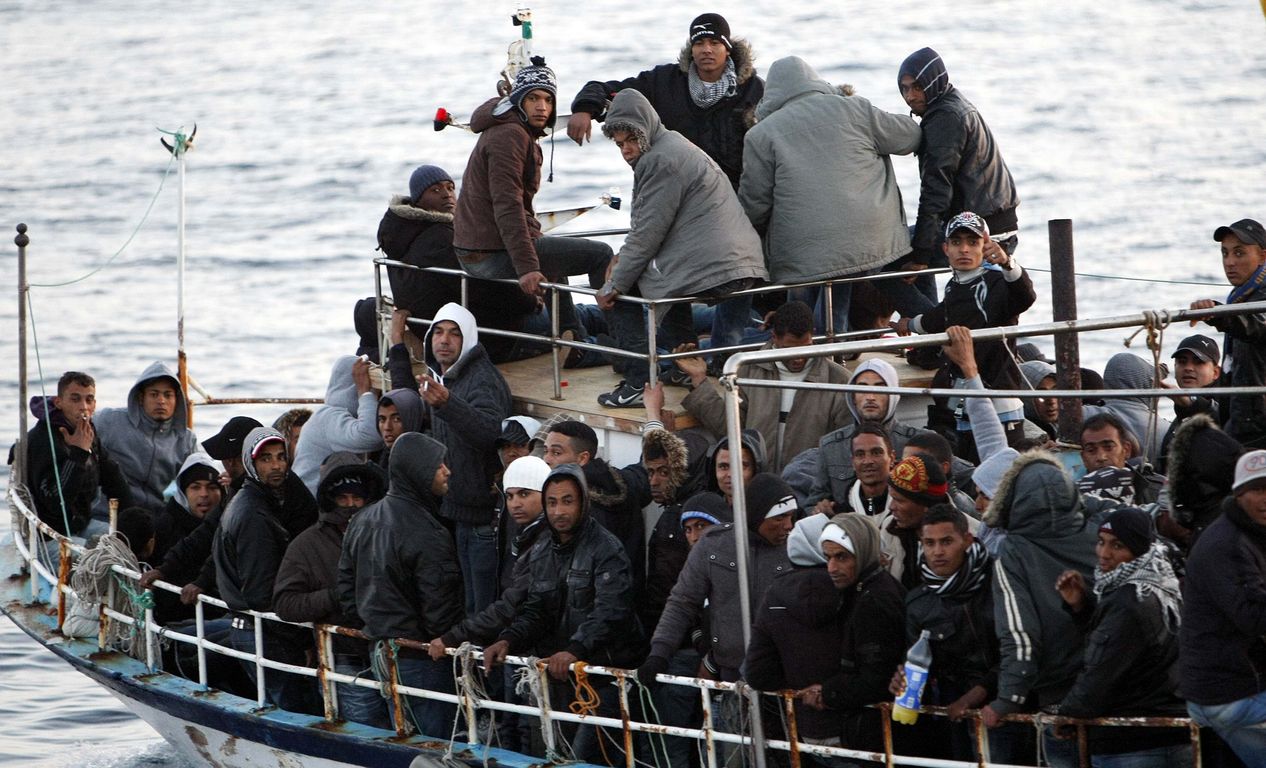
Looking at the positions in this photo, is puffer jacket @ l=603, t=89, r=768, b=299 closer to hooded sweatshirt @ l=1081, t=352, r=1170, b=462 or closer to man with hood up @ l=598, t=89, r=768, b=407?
man with hood up @ l=598, t=89, r=768, b=407

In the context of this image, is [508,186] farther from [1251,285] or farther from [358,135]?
[358,135]

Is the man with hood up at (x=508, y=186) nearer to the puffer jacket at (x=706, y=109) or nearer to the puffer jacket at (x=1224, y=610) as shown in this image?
the puffer jacket at (x=706, y=109)

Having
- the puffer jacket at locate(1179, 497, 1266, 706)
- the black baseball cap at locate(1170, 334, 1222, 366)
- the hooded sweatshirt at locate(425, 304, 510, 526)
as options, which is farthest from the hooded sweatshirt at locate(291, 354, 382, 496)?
the puffer jacket at locate(1179, 497, 1266, 706)

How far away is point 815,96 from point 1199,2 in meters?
40.7

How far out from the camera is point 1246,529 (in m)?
6.80

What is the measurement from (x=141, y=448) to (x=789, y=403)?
5.16m

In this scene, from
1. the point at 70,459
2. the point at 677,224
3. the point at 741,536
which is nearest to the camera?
the point at 741,536

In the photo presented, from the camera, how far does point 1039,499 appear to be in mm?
7258

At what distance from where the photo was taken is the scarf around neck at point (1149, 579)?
22.9 feet

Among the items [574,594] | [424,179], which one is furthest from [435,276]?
[574,594]

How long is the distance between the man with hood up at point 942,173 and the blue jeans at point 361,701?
159 inches

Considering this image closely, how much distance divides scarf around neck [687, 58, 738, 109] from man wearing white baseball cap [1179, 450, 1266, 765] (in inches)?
203

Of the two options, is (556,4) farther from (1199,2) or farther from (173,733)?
(173,733)

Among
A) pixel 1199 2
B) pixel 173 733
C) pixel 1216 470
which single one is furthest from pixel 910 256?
pixel 1199 2
